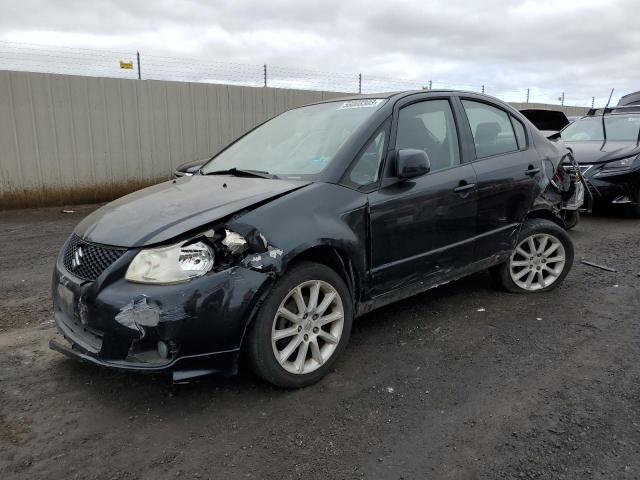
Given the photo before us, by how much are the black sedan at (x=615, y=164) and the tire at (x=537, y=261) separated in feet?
12.1

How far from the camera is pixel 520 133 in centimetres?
455

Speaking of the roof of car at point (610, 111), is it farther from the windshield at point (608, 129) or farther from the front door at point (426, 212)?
the front door at point (426, 212)

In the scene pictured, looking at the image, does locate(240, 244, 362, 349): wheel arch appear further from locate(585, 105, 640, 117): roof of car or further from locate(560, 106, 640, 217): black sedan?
locate(585, 105, 640, 117): roof of car

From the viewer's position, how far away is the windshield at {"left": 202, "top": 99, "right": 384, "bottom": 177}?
353 cm

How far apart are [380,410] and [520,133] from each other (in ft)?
9.45

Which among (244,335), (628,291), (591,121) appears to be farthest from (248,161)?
(591,121)

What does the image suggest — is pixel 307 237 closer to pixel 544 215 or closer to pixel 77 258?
pixel 77 258

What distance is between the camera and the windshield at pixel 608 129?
28.6ft

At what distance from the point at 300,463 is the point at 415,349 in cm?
139

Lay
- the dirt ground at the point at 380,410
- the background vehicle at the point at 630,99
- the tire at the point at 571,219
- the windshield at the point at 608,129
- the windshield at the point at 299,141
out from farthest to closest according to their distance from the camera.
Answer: the background vehicle at the point at 630,99, the windshield at the point at 608,129, the tire at the point at 571,219, the windshield at the point at 299,141, the dirt ground at the point at 380,410

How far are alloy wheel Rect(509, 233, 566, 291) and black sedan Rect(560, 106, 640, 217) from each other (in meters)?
3.70

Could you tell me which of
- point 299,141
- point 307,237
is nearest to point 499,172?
point 299,141

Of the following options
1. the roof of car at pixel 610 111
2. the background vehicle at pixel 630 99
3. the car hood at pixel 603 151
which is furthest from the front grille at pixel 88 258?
the background vehicle at pixel 630 99

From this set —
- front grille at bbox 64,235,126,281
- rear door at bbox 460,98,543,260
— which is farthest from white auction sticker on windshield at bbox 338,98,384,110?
front grille at bbox 64,235,126,281
